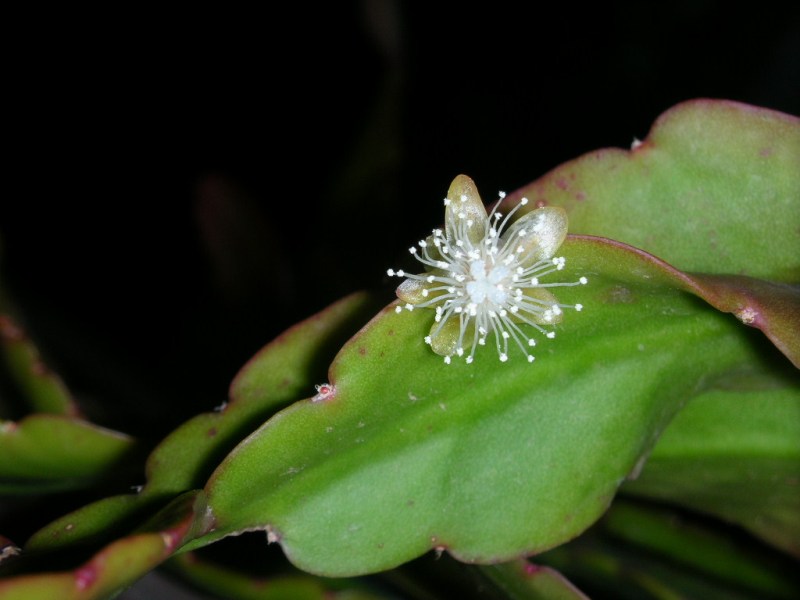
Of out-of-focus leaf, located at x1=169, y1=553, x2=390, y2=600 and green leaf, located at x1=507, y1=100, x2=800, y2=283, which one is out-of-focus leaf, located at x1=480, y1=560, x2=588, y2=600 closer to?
out-of-focus leaf, located at x1=169, y1=553, x2=390, y2=600

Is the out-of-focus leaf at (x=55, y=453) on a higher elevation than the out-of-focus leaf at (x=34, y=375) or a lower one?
lower

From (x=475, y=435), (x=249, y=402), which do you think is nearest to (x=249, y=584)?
(x=249, y=402)

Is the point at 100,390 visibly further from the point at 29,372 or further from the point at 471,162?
the point at 471,162

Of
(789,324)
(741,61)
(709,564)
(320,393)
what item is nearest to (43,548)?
(320,393)

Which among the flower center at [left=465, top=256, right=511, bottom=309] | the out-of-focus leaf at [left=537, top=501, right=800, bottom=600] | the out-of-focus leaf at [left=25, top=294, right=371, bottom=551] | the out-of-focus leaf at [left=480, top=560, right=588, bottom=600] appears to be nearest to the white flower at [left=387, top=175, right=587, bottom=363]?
the flower center at [left=465, top=256, right=511, bottom=309]

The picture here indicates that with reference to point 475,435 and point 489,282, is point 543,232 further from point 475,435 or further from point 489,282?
point 475,435

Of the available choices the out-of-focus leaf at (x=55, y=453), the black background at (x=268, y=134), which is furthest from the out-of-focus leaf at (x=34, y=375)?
the black background at (x=268, y=134)

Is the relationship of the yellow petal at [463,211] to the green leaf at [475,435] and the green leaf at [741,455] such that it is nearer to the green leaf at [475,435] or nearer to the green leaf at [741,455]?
the green leaf at [475,435]
